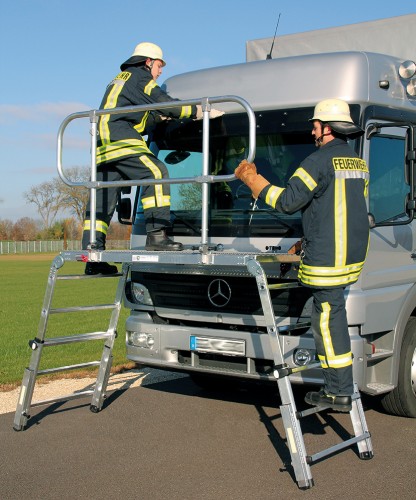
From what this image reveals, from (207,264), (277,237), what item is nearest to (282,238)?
(277,237)

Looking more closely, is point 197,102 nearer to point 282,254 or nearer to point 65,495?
point 282,254

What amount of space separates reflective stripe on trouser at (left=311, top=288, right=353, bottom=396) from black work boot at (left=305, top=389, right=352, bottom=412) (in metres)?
0.04

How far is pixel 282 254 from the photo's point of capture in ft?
18.5

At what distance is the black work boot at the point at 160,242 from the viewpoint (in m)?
6.23

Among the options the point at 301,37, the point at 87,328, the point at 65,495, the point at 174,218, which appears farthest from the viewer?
the point at 87,328

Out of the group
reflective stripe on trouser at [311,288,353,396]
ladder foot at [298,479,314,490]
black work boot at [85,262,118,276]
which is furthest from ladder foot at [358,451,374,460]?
black work boot at [85,262,118,276]

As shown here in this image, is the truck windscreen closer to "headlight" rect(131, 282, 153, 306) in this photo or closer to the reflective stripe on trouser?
"headlight" rect(131, 282, 153, 306)

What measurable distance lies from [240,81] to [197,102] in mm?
1149

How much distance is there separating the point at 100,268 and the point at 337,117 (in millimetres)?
2601

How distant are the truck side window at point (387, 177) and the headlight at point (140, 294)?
6.92 feet

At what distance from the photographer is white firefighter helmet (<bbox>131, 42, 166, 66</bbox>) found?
6.56 meters

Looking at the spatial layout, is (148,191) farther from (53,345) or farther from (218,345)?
(53,345)

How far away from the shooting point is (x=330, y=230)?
5.32m

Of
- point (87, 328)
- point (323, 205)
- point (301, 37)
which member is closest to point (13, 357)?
point (87, 328)
